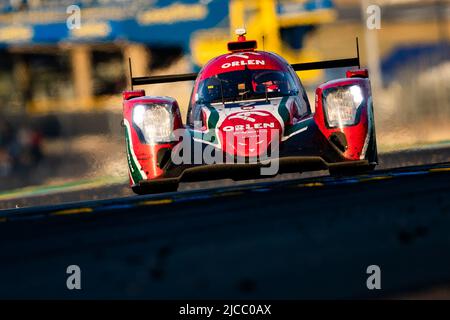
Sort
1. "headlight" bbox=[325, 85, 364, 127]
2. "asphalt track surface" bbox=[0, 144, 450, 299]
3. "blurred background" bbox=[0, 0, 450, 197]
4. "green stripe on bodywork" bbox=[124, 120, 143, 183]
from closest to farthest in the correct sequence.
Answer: "asphalt track surface" bbox=[0, 144, 450, 299]
"headlight" bbox=[325, 85, 364, 127]
"green stripe on bodywork" bbox=[124, 120, 143, 183]
"blurred background" bbox=[0, 0, 450, 197]

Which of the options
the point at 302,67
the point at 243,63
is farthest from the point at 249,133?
the point at 302,67

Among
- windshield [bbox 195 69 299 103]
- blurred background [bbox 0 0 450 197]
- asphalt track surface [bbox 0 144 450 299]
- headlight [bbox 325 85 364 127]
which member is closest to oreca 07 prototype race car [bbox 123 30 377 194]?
headlight [bbox 325 85 364 127]

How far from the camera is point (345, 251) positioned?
14.1ft

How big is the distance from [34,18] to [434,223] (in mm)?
19397

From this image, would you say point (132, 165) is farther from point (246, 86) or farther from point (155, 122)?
A: point (246, 86)

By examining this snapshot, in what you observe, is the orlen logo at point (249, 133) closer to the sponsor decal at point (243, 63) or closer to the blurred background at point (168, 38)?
the sponsor decal at point (243, 63)

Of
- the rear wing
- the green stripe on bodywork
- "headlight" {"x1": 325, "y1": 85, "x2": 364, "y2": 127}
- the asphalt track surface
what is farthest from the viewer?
the rear wing

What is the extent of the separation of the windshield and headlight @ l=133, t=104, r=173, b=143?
1024 millimetres

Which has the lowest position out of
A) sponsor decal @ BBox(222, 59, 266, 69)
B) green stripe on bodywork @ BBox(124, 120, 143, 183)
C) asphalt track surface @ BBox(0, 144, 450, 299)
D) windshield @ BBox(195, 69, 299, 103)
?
asphalt track surface @ BBox(0, 144, 450, 299)

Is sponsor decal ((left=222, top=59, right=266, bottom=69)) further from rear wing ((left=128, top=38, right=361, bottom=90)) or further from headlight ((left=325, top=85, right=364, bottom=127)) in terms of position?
headlight ((left=325, top=85, right=364, bottom=127))

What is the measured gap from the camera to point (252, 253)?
4.36 m

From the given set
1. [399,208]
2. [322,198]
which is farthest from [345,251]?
[322,198]

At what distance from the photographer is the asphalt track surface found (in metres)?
3.96

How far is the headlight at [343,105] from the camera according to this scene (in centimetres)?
848
